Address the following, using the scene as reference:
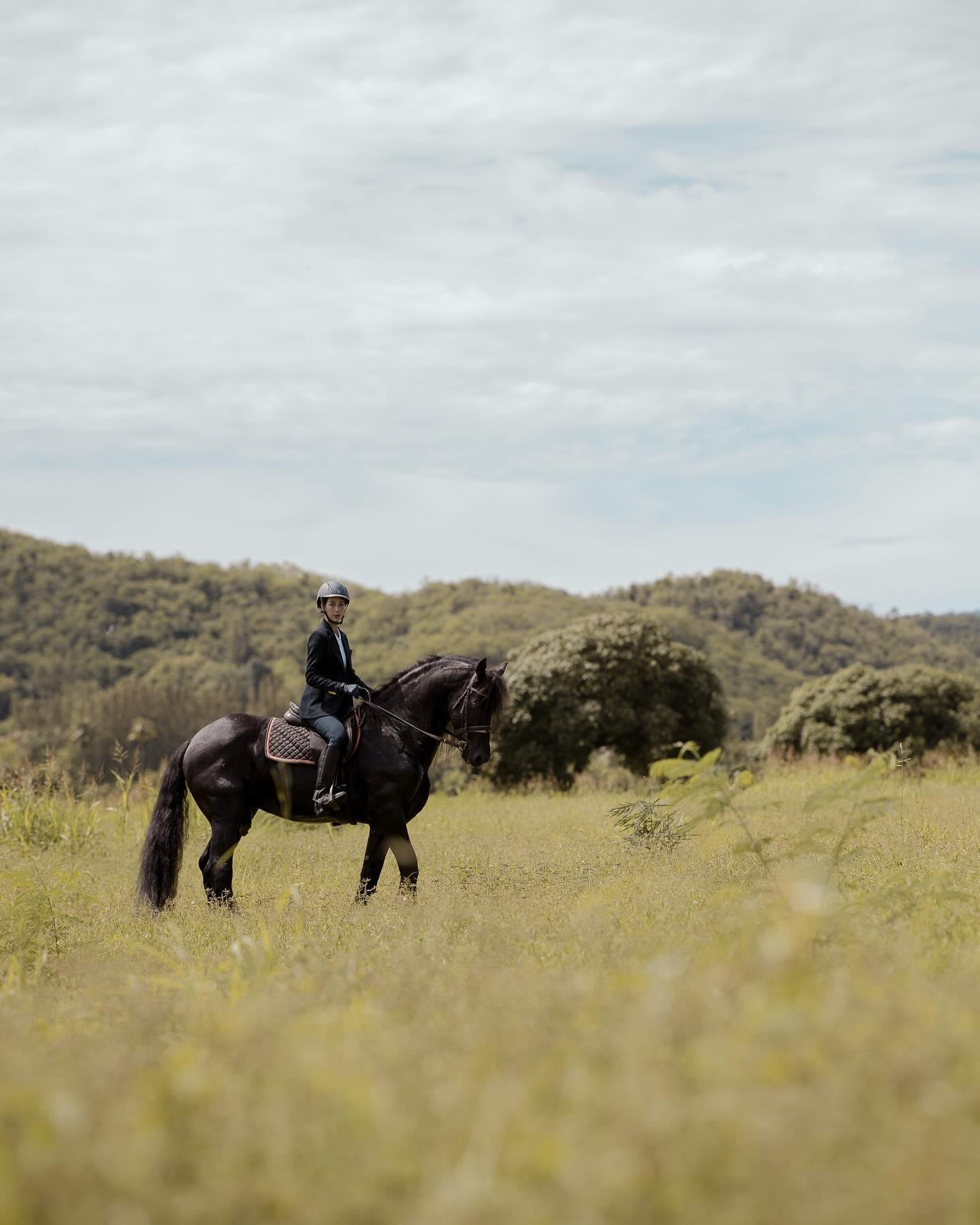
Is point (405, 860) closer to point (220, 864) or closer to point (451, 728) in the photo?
point (451, 728)

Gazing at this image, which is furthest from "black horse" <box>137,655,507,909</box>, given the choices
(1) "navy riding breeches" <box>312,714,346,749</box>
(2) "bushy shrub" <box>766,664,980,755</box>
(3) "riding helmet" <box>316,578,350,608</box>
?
(2) "bushy shrub" <box>766,664,980,755</box>

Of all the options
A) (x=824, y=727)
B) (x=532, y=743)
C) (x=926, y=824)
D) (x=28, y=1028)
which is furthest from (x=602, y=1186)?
(x=824, y=727)

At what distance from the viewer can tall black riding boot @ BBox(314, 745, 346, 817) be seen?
32.6ft

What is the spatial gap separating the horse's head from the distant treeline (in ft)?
223

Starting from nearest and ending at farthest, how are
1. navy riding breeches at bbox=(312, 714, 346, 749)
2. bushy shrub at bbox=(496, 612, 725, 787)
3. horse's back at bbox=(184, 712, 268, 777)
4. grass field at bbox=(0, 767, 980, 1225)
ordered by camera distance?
grass field at bbox=(0, 767, 980, 1225)
navy riding breeches at bbox=(312, 714, 346, 749)
horse's back at bbox=(184, 712, 268, 777)
bushy shrub at bbox=(496, 612, 725, 787)

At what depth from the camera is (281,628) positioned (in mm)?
109188

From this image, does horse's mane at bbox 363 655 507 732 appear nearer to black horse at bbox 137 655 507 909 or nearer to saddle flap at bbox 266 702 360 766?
black horse at bbox 137 655 507 909

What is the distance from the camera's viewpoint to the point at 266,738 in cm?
1037

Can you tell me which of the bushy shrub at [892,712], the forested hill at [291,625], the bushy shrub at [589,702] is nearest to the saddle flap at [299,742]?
the bushy shrub at [589,702]

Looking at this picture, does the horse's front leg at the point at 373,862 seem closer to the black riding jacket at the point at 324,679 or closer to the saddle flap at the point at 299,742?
the saddle flap at the point at 299,742

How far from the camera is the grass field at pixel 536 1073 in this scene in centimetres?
307

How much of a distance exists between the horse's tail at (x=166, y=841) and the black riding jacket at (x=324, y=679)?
146 cm

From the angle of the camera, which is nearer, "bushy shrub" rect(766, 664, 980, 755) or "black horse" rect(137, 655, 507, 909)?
"black horse" rect(137, 655, 507, 909)

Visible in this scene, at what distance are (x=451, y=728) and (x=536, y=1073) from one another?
651cm
